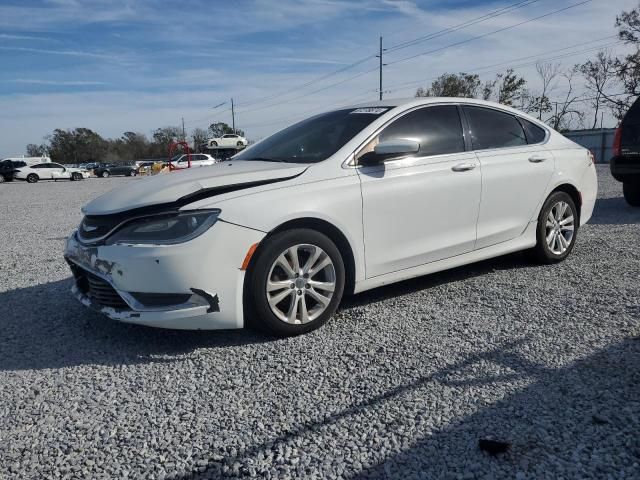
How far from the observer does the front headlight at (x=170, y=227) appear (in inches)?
121

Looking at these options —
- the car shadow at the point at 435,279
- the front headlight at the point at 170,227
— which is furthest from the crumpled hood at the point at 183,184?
the car shadow at the point at 435,279

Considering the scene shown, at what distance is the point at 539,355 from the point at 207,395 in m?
1.88

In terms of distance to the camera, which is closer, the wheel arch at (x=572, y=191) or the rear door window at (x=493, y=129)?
the rear door window at (x=493, y=129)

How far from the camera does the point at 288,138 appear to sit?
443cm

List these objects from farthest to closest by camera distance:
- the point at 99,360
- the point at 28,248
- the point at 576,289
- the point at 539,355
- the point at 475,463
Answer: the point at 28,248 < the point at 576,289 < the point at 99,360 < the point at 539,355 < the point at 475,463

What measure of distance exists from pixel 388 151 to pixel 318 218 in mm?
691

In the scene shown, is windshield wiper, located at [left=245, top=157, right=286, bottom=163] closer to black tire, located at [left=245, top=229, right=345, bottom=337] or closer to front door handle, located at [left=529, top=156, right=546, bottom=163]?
black tire, located at [left=245, top=229, right=345, bottom=337]

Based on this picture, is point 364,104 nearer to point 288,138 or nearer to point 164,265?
point 288,138

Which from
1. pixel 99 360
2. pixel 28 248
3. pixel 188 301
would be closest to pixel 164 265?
pixel 188 301

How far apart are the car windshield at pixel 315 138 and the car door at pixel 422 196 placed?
217mm

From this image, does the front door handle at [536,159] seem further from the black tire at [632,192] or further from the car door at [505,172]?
the black tire at [632,192]

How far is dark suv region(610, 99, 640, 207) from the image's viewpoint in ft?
25.8

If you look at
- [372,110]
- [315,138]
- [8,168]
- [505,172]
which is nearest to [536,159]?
[505,172]

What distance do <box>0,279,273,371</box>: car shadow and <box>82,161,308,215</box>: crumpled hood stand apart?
0.86 meters
